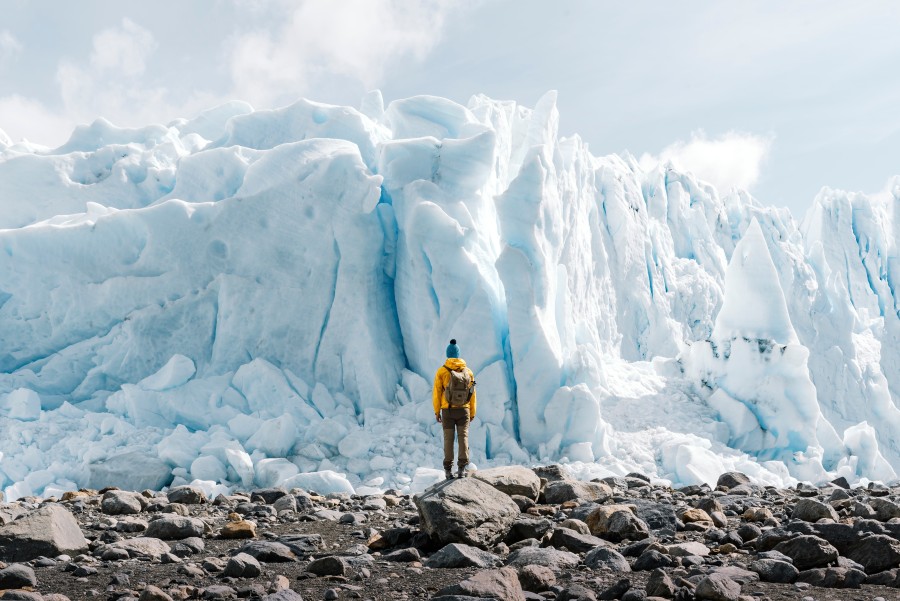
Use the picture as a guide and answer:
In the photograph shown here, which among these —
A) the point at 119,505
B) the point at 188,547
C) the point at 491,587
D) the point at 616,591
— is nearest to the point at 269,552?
the point at 188,547

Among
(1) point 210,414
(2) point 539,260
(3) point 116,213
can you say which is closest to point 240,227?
(3) point 116,213

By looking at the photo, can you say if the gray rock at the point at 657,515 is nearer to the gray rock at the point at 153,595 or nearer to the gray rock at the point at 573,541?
the gray rock at the point at 573,541

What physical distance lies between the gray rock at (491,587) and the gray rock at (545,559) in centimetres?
56

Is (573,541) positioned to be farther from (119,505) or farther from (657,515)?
(119,505)

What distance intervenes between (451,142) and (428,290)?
2636mm

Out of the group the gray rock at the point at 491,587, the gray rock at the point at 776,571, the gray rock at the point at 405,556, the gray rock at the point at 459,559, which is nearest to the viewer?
the gray rock at the point at 491,587

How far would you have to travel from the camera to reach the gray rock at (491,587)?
10.0 feet

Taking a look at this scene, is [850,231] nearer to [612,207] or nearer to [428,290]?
[612,207]

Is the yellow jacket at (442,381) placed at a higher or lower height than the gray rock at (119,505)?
higher

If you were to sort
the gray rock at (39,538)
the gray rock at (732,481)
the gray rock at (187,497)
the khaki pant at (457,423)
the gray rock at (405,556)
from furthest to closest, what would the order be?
1. the gray rock at (732,481)
2. the gray rock at (187,497)
3. the khaki pant at (457,423)
4. the gray rock at (39,538)
5. the gray rock at (405,556)

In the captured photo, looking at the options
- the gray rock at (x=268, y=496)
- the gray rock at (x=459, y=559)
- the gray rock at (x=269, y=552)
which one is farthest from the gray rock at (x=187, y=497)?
the gray rock at (x=459, y=559)

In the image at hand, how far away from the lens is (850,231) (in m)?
28.6

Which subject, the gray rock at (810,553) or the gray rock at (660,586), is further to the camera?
the gray rock at (810,553)

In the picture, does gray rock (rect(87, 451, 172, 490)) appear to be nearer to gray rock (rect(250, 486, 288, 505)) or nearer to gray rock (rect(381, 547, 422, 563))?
gray rock (rect(250, 486, 288, 505))
